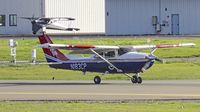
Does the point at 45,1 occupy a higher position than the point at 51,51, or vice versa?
the point at 45,1

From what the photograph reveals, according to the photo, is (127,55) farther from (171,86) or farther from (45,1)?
(45,1)

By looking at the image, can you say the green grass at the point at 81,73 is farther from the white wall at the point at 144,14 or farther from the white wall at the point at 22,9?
the white wall at the point at 22,9

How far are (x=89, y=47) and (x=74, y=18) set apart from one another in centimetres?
4788

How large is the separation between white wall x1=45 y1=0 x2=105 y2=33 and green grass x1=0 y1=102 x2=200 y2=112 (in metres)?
58.0

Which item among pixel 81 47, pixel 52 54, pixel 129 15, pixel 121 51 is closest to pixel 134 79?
pixel 121 51

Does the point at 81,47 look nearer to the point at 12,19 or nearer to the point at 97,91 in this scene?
the point at 97,91

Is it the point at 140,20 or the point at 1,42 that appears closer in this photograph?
the point at 1,42

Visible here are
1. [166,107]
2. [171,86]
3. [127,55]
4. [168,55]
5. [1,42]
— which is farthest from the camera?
[1,42]

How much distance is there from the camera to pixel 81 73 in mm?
36938

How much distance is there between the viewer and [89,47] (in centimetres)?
3094

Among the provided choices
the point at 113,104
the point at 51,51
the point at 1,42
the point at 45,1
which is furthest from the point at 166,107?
the point at 45,1

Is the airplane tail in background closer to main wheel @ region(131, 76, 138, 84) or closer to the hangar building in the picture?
main wheel @ region(131, 76, 138, 84)

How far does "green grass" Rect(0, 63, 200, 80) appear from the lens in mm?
34219

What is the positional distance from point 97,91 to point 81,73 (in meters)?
11.3
